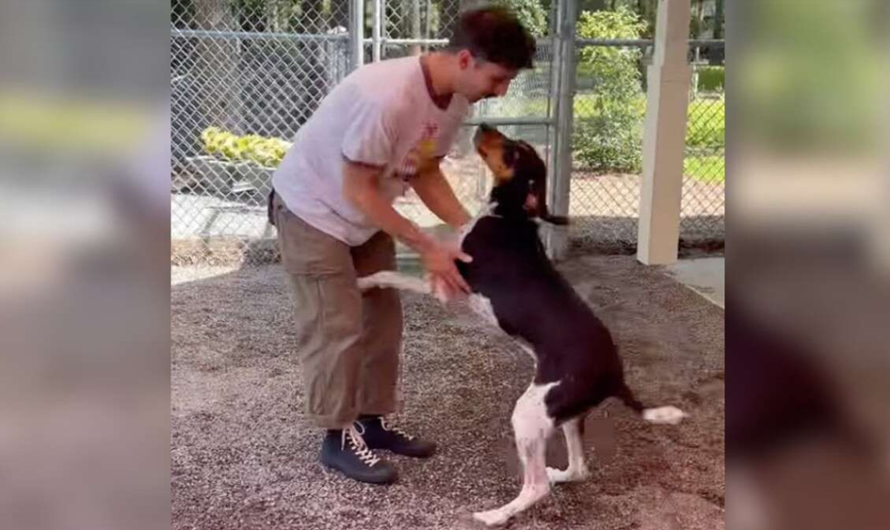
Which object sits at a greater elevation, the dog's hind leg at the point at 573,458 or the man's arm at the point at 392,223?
the man's arm at the point at 392,223

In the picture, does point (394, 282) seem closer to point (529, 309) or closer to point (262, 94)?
point (529, 309)

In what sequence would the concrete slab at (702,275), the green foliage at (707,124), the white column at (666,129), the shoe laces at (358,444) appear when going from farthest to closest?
the shoe laces at (358,444), the white column at (666,129), the concrete slab at (702,275), the green foliage at (707,124)

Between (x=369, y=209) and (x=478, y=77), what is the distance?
24cm

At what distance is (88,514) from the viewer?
814 millimetres

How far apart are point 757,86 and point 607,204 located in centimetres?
59

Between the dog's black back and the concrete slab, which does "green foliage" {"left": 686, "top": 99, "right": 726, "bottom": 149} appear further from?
the dog's black back

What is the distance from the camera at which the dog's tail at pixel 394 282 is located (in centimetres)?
134

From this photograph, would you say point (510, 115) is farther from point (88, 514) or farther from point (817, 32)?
point (88, 514)

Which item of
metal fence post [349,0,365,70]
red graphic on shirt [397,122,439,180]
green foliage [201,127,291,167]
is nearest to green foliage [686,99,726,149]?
red graphic on shirt [397,122,439,180]

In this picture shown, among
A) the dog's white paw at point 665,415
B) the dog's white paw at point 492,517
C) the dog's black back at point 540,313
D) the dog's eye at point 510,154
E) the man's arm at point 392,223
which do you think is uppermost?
the dog's eye at point 510,154

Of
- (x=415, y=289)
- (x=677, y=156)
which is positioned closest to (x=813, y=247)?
(x=677, y=156)

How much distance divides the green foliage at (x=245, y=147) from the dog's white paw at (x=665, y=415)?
0.71m

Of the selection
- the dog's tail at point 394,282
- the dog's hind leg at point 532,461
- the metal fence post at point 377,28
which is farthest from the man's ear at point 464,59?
the dog's hind leg at point 532,461

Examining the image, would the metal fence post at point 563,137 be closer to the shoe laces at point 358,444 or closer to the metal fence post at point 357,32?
the metal fence post at point 357,32
